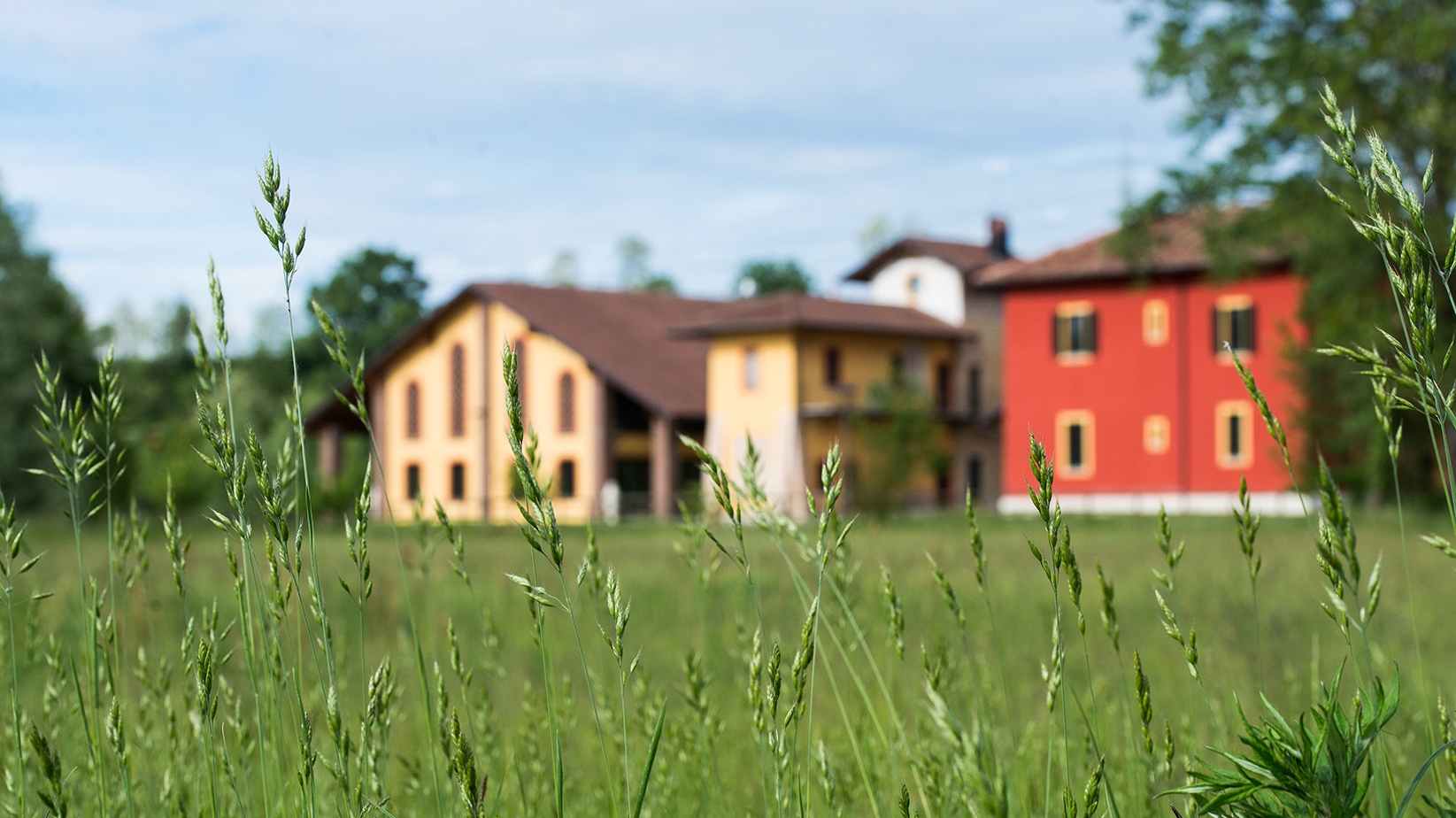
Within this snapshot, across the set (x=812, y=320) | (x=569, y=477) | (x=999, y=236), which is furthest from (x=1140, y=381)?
(x=569, y=477)

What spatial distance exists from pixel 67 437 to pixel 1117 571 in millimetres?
11101

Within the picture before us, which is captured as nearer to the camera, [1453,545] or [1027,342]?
[1453,545]

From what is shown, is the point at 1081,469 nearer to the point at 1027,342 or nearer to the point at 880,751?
the point at 1027,342

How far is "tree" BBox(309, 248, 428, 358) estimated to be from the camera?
166 ft

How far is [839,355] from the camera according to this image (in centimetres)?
3903

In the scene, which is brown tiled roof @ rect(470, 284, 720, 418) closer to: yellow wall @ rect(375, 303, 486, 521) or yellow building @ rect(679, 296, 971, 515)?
yellow building @ rect(679, 296, 971, 515)

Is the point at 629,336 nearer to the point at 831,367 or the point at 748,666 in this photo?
the point at 831,367

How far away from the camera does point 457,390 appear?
42.0 m

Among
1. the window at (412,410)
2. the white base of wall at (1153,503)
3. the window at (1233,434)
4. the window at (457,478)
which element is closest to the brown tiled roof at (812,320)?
the white base of wall at (1153,503)

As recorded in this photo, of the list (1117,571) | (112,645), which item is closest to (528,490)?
(112,645)

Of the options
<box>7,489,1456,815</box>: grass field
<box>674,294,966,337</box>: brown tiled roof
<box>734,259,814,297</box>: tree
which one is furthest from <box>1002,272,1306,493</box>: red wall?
<box>734,259,814,297</box>: tree

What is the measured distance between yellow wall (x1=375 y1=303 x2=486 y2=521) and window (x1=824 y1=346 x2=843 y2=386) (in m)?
10.7

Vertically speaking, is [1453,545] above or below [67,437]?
below

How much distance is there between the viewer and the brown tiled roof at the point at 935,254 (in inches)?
1655
